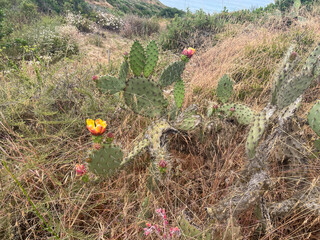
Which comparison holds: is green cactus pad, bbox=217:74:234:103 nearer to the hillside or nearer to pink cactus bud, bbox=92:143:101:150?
the hillside

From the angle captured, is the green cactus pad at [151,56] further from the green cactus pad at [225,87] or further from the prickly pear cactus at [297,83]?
the prickly pear cactus at [297,83]

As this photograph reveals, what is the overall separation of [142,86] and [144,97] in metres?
0.08

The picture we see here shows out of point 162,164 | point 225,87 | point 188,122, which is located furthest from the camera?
point 225,87

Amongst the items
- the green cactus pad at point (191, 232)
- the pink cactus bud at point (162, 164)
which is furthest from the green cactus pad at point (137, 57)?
the green cactus pad at point (191, 232)

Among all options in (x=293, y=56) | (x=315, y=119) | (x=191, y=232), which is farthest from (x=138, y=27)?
(x=191, y=232)

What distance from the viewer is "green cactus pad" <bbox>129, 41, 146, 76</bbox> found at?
63.6 inches

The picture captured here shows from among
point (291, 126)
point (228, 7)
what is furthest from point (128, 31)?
point (291, 126)

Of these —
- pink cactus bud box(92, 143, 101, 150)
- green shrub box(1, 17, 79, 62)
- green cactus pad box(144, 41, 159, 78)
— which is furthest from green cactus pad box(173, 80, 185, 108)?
green shrub box(1, 17, 79, 62)

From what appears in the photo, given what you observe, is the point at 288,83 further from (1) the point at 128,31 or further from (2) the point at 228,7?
(1) the point at 128,31

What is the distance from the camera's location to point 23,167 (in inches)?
51.3

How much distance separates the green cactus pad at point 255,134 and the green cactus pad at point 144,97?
0.66 m

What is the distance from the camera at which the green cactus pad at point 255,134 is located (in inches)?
46.7

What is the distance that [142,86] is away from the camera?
159 cm

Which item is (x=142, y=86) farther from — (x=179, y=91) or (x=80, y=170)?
(x=80, y=170)
